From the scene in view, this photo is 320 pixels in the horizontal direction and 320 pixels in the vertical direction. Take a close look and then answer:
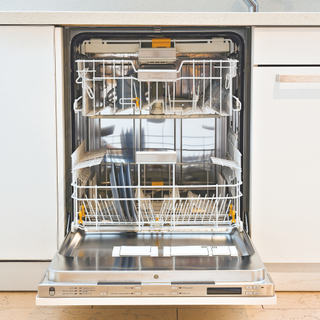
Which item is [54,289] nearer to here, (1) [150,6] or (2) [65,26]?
(2) [65,26]

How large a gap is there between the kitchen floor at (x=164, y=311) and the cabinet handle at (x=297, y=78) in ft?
2.74

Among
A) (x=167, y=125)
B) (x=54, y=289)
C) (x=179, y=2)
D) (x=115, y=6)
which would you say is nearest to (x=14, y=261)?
(x=54, y=289)

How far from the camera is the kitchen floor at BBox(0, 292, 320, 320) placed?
138 centimetres

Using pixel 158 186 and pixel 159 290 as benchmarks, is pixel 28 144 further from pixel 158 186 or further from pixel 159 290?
pixel 159 290

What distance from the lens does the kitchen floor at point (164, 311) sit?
138cm

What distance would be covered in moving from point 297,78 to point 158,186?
2.07 feet

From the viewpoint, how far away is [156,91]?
5.08ft

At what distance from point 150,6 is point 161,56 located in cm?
72

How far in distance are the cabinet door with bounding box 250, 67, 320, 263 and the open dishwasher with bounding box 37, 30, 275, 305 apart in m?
0.07

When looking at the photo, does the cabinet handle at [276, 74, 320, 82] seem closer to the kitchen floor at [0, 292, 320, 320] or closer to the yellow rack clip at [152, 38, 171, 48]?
the yellow rack clip at [152, 38, 171, 48]

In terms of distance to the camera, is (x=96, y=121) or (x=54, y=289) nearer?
(x=54, y=289)

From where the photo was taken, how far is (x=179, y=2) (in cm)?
200

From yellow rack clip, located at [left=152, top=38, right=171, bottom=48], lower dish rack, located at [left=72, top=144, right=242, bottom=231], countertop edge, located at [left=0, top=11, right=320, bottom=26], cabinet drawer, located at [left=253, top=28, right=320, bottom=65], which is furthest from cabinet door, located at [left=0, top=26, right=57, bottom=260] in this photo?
cabinet drawer, located at [left=253, top=28, right=320, bottom=65]

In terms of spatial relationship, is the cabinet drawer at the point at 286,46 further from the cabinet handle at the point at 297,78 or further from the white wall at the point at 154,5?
the white wall at the point at 154,5
